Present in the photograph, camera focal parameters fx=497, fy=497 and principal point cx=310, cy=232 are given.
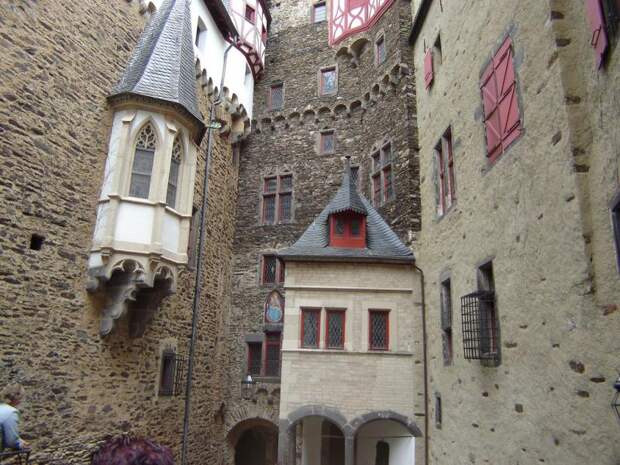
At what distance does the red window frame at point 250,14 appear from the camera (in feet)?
55.0

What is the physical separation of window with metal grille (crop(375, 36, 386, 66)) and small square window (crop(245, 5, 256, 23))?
4.62 meters

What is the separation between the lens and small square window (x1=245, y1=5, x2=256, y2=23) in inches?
Result: 661

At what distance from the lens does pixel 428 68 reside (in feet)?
36.7

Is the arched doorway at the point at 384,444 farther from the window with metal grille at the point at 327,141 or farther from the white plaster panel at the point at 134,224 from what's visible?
the window with metal grille at the point at 327,141

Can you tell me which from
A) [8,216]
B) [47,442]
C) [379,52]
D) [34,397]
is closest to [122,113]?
[8,216]

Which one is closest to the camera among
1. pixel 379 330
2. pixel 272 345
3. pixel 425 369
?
pixel 425 369

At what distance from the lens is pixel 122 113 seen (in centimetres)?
1002

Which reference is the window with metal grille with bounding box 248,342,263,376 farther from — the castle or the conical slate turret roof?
the conical slate turret roof

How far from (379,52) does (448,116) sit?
20.4ft

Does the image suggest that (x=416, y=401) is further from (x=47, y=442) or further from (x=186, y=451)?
(x=47, y=442)

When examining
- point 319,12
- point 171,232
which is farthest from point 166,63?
point 319,12

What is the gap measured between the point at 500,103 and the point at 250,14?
12276 millimetres

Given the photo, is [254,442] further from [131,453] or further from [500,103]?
[131,453]

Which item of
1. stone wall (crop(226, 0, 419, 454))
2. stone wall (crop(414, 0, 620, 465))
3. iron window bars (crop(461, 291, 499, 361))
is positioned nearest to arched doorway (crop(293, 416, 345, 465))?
stone wall (crop(226, 0, 419, 454))
